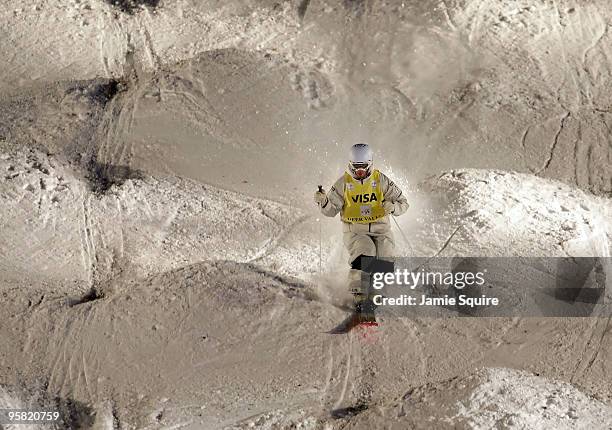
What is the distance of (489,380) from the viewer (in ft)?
37.0

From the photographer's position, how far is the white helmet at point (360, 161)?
11.7 meters

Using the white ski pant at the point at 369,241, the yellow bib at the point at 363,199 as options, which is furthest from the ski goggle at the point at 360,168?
the white ski pant at the point at 369,241

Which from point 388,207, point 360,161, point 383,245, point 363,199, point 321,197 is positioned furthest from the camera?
point 383,245

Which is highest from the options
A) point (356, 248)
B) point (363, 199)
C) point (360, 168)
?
point (360, 168)

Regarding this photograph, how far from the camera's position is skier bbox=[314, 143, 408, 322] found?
468 inches

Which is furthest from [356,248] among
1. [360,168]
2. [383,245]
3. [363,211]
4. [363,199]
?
[360,168]

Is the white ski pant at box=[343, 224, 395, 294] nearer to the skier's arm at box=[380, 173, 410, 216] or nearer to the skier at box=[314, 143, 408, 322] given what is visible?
the skier at box=[314, 143, 408, 322]

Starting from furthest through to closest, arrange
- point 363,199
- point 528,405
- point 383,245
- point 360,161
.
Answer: point 383,245, point 363,199, point 360,161, point 528,405

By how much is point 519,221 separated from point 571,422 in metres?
3.64

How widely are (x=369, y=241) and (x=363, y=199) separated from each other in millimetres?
589

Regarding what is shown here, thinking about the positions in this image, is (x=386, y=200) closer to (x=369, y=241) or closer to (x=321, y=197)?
(x=369, y=241)

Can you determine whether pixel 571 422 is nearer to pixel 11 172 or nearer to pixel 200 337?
pixel 200 337

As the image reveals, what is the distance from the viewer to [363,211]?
1209cm

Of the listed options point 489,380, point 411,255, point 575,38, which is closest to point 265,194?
point 411,255
